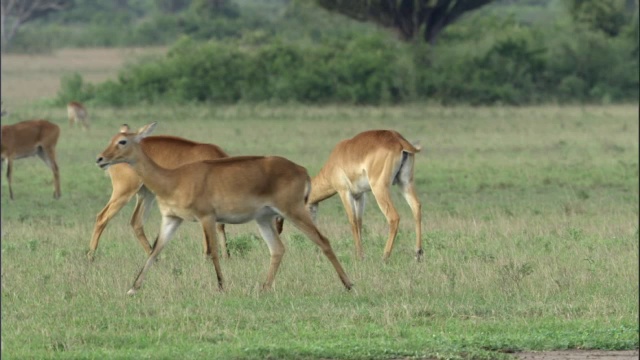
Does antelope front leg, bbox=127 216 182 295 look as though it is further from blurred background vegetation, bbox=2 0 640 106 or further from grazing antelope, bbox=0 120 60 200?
blurred background vegetation, bbox=2 0 640 106

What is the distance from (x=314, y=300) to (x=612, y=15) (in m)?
33.0

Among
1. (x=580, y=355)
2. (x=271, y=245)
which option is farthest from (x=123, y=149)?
(x=580, y=355)

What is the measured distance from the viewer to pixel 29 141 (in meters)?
16.9

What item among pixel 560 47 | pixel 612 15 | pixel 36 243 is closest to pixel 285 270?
pixel 36 243

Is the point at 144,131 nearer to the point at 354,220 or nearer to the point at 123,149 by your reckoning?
the point at 123,149

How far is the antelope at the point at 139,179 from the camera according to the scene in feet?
34.7

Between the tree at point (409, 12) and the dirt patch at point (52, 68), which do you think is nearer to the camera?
the tree at point (409, 12)

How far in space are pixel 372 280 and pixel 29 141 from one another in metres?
8.78

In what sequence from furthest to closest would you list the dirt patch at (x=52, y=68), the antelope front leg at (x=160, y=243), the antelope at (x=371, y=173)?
the dirt patch at (x=52, y=68)
the antelope at (x=371, y=173)
the antelope front leg at (x=160, y=243)

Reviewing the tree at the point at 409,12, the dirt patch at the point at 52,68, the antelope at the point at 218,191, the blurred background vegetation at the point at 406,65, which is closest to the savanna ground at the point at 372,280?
the antelope at the point at 218,191

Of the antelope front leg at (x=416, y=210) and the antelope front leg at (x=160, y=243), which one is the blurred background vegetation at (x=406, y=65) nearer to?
the antelope front leg at (x=416, y=210)

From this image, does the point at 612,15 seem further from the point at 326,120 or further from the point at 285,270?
the point at 285,270

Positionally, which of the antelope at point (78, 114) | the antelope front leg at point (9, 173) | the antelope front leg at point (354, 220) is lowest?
the antelope at point (78, 114)

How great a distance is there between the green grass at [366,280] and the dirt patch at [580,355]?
0.25ft
